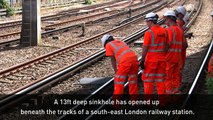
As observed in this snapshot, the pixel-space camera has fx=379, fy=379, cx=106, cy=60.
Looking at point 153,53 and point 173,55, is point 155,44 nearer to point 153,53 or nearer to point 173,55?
point 153,53

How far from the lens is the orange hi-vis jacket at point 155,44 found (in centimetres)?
746

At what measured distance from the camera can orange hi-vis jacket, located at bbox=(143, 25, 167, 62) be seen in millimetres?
7461

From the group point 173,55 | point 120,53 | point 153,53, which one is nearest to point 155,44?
point 153,53

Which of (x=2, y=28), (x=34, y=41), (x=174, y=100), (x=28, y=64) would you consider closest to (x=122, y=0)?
(x=2, y=28)

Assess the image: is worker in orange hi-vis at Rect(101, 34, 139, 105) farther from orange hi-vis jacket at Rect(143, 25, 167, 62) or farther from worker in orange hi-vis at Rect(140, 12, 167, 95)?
orange hi-vis jacket at Rect(143, 25, 167, 62)

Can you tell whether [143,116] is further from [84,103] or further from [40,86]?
[40,86]

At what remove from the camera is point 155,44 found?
7.51m

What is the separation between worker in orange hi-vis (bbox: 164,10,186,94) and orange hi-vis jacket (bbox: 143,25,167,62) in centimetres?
28

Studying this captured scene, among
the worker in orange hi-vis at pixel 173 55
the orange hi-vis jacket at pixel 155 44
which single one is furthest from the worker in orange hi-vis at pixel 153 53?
the worker in orange hi-vis at pixel 173 55

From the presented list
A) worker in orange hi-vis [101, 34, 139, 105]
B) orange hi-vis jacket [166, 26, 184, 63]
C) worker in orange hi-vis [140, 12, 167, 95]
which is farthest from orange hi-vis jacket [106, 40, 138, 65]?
orange hi-vis jacket [166, 26, 184, 63]

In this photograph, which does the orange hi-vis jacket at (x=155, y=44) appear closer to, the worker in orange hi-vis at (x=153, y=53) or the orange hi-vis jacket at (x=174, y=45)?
the worker in orange hi-vis at (x=153, y=53)

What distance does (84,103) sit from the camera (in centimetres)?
787

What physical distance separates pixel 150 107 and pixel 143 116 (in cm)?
40

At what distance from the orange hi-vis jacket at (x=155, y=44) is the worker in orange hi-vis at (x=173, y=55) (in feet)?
0.92
